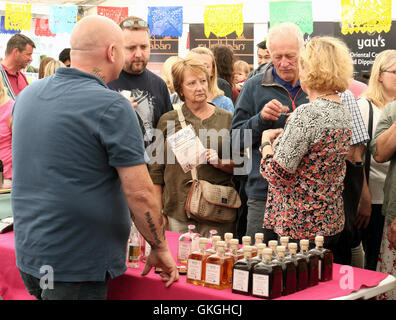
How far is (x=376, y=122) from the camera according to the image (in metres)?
3.26

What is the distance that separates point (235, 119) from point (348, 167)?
687mm

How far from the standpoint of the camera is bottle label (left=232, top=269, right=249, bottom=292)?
1876 millimetres

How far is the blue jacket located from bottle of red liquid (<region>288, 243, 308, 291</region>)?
83 centimetres

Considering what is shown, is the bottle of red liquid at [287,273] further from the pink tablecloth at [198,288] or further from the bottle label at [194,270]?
the bottle label at [194,270]

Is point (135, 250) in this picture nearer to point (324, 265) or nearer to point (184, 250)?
point (184, 250)

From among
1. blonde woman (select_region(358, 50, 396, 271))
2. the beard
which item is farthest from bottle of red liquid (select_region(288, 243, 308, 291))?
the beard

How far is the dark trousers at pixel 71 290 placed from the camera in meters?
1.79

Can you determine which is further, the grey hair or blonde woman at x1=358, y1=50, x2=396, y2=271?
blonde woman at x1=358, y1=50, x2=396, y2=271

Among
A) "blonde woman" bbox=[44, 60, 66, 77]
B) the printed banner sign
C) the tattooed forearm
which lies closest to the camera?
the tattooed forearm

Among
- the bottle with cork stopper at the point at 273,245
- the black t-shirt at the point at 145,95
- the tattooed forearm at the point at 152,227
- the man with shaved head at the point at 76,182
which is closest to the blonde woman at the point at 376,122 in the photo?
the black t-shirt at the point at 145,95

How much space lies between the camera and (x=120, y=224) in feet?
6.15

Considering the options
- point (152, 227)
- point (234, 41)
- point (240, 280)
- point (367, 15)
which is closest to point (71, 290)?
point (152, 227)

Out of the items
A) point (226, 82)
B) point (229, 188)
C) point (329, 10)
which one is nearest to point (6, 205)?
point (229, 188)

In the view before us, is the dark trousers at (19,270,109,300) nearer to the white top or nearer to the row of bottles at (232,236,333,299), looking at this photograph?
the row of bottles at (232,236,333,299)
